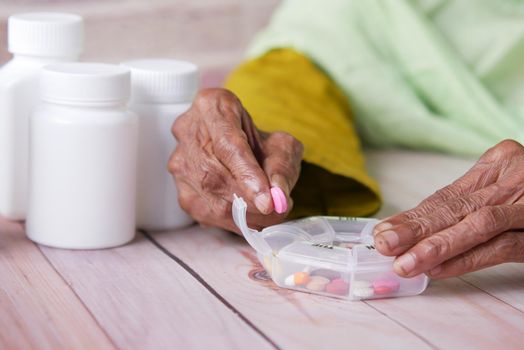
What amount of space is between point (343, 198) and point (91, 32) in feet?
2.07

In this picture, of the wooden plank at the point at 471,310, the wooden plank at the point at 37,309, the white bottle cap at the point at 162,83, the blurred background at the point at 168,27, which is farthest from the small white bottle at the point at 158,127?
the blurred background at the point at 168,27

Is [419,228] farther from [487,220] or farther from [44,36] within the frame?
[44,36]

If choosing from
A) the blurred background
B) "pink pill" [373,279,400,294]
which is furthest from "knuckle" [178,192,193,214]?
the blurred background

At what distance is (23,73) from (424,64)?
0.55m

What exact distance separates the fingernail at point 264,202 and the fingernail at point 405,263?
0.12 m

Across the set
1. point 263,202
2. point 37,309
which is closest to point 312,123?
point 263,202

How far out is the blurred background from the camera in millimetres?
1527

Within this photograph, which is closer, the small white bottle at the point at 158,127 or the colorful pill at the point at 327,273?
the colorful pill at the point at 327,273

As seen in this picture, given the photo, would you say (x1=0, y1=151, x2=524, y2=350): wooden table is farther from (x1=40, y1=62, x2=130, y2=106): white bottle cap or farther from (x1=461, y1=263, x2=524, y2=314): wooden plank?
(x1=40, y1=62, x2=130, y2=106): white bottle cap

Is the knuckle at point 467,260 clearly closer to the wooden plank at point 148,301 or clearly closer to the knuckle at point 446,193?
the knuckle at point 446,193

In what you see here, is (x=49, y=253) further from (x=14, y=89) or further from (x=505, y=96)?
(x=505, y=96)

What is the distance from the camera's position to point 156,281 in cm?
88

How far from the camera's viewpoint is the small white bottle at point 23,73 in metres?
0.98

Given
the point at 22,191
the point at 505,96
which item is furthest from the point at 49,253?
the point at 505,96
